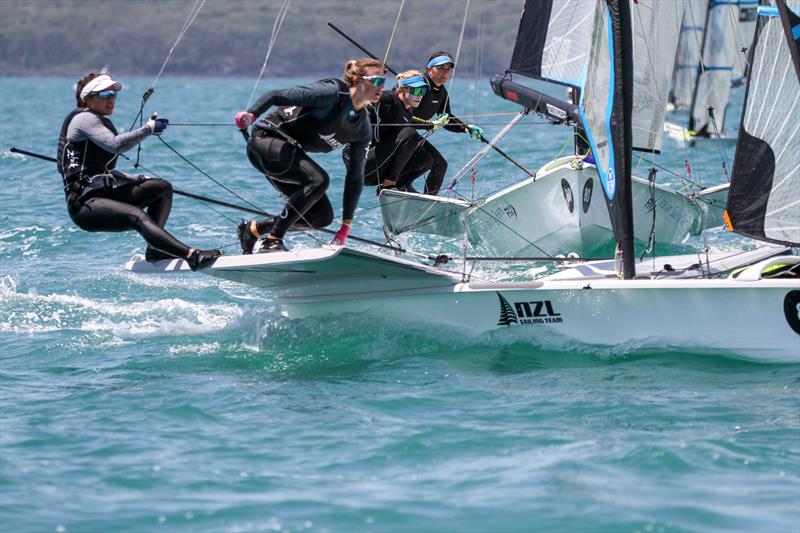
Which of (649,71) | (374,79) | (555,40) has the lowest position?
(374,79)

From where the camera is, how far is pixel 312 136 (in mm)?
7750

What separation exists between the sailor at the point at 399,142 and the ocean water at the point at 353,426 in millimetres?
1831

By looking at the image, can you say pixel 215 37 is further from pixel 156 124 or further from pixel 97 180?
pixel 156 124

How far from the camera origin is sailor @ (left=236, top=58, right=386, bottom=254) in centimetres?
745

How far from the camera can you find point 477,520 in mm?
5000

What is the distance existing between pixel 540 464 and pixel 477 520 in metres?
0.70

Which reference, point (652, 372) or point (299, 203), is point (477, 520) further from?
point (299, 203)

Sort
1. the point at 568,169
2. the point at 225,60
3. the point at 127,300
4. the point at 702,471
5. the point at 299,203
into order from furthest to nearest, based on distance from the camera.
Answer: the point at 225,60 → the point at 568,169 → the point at 127,300 → the point at 299,203 → the point at 702,471

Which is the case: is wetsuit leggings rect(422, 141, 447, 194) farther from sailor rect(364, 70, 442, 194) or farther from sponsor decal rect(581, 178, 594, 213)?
sponsor decal rect(581, 178, 594, 213)

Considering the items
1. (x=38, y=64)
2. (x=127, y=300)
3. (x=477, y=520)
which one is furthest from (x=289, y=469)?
(x=38, y=64)

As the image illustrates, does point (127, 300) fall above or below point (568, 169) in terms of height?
below

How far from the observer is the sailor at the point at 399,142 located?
1026cm

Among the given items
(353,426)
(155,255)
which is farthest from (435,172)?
(353,426)

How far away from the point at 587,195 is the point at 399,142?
171 cm
